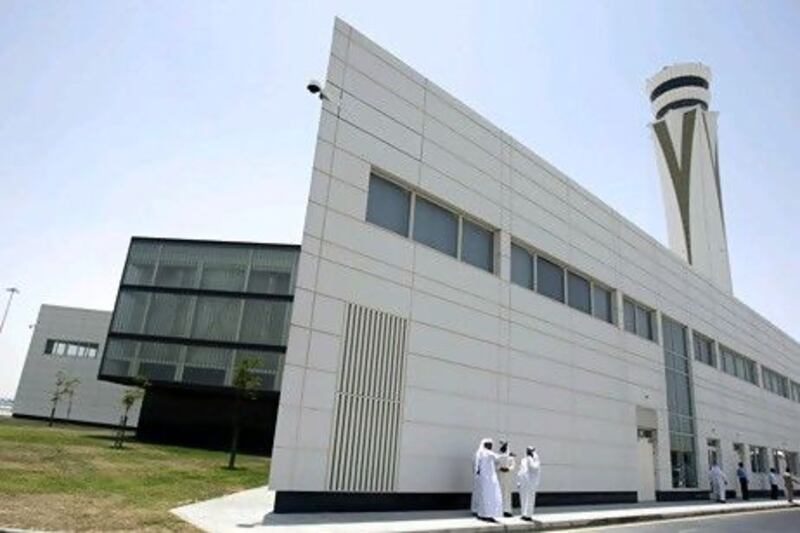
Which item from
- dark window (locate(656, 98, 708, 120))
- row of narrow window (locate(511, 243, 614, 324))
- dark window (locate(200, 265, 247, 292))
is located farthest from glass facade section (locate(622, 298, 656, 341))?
dark window (locate(656, 98, 708, 120))

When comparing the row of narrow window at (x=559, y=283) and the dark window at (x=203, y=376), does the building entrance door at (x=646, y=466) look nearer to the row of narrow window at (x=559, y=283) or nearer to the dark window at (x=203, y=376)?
the row of narrow window at (x=559, y=283)

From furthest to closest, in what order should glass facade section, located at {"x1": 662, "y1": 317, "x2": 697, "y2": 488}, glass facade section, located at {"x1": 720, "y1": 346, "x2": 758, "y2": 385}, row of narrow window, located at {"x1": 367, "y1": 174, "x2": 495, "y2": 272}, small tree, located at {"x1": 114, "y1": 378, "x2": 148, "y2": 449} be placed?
glass facade section, located at {"x1": 720, "y1": 346, "x2": 758, "y2": 385}, glass facade section, located at {"x1": 662, "y1": 317, "x2": 697, "y2": 488}, small tree, located at {"x1": 114, "y1": 378, "x2": 148, "y2": 449}, row of narrow window, located at {"x1": 367, "y1": 174, "x2": 495, "y2": 272}

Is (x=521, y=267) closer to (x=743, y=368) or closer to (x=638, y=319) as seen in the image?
(x=638, y=319)

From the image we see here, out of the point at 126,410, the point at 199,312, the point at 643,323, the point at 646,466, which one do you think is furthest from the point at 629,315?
the point at 126,410

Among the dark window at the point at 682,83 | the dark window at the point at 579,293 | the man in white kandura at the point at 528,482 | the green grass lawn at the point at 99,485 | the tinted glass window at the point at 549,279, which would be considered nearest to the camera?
the green grass lawn at the point at 99,485

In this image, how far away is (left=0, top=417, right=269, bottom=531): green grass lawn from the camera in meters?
8.53

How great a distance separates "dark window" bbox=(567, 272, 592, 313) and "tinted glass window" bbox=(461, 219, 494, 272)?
462 centimetres

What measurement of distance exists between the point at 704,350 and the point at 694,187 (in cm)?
3485

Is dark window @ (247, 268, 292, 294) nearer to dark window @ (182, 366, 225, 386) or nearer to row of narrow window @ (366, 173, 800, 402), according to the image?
dark window @ (182, 366, 225, 386)

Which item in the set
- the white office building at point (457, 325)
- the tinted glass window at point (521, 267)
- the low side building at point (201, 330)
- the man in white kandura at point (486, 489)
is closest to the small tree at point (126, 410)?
the low side building at point (201, 330)

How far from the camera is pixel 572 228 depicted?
2122 centimetres

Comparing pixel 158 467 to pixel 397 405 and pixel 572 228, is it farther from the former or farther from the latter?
pixel 572 228

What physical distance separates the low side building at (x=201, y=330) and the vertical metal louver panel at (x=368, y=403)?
A: 18860 millimetres

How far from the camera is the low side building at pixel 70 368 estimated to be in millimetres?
48094
